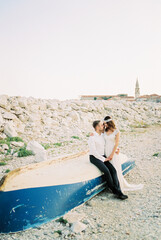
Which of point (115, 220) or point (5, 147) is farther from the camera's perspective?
point (5, 147)

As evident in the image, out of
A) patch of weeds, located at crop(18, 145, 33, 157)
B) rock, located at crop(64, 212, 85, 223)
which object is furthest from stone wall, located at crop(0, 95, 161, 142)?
rock, located at crop(64, 212, 85, 223)

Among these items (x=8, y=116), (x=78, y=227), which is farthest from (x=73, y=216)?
(x=8, y=116)

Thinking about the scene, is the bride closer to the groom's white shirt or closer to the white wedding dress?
the white wedding dress

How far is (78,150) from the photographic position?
9469 millimetres

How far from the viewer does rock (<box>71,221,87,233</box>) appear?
3.30m

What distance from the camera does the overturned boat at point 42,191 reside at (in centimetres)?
319

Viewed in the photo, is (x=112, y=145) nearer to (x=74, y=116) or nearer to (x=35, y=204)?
(x=35, y=204)

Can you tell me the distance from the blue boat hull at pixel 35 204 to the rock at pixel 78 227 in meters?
0.35

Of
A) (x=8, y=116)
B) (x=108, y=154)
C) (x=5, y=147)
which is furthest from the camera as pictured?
(x=8, y=116)

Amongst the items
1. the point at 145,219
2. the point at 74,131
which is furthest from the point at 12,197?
the point at 74,131

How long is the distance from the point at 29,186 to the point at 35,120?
10597 mm

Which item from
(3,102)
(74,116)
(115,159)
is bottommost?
(115,159)

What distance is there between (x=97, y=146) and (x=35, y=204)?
1.95m

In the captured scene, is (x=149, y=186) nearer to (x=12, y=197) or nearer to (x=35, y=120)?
(x=12, y=197)
